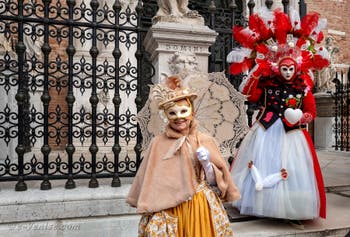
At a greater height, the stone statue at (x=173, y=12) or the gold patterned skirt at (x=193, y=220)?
the stone statue at (x=173, y=12)

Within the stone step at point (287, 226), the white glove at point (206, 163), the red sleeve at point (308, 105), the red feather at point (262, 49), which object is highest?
the red feather at point (262, 49)

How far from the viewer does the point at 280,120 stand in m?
3.44

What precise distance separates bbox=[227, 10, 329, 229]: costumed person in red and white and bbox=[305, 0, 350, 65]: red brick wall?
9.95 meters

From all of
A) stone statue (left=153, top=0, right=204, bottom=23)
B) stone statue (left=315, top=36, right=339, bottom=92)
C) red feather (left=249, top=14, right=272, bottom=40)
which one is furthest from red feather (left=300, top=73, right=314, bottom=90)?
stone statue (left=315, top=36, right=339, bottom=92)

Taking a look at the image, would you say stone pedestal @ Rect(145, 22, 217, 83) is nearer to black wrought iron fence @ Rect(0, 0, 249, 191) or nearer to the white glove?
black wrought iron fence @ Rect(0, 0, 249, 191)

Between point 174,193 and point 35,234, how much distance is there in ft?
5.91

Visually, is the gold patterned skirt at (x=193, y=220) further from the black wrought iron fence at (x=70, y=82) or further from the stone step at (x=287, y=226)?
the black wrought iron fence at (x=70, y=82)

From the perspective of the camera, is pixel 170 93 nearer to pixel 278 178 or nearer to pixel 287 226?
pixel 278 178

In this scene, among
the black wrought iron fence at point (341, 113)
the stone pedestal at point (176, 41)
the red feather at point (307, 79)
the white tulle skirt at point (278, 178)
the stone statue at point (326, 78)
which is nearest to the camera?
the white tulle skirt at point (278, 178)

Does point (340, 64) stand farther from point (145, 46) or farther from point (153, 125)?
point (153, 125)

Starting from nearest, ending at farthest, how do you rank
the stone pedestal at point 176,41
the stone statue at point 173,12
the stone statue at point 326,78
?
the stone pedestal at point 176,41 < the stone statue at point 173,12 < the stone statue at point 326,78

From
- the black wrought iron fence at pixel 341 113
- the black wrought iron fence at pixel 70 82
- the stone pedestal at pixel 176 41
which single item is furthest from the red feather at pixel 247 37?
the black wrought iron fence at pixel 341 113

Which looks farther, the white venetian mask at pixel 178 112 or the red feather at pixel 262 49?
the red feather at pixel 262 49

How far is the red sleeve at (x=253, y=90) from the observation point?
366 cm
